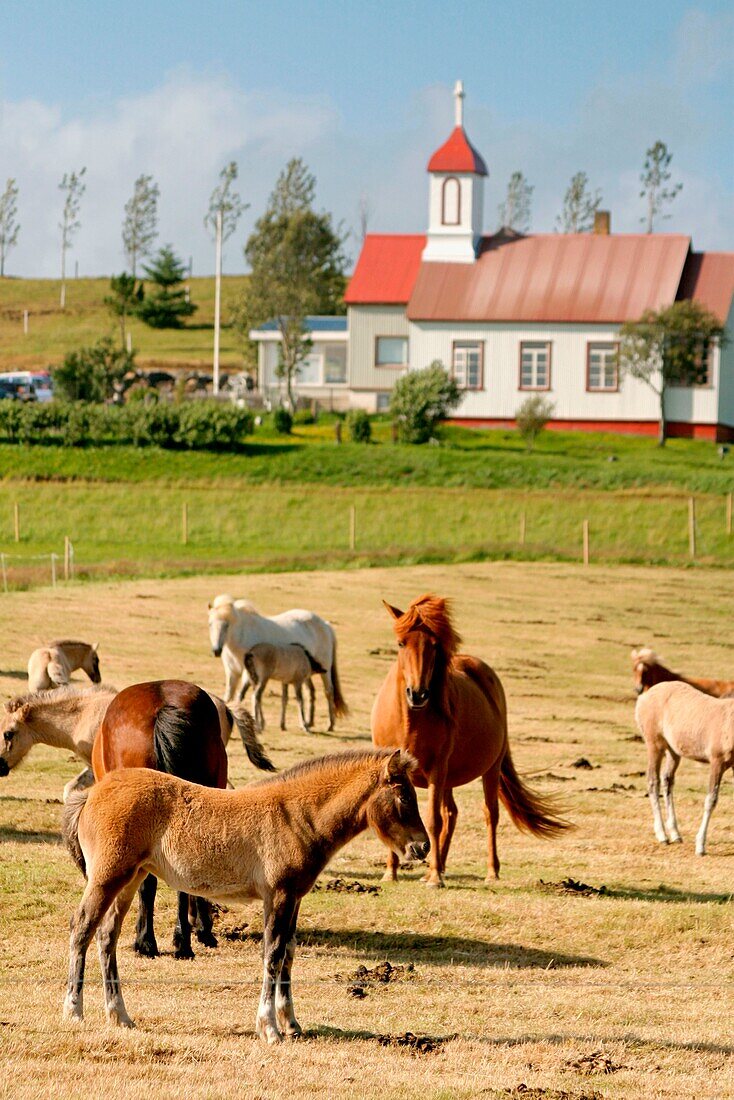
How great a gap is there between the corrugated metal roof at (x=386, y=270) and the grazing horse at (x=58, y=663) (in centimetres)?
5398

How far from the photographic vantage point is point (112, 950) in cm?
808

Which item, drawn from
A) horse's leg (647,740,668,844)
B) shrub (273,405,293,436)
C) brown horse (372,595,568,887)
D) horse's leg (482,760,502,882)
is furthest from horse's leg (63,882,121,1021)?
shrub (273,405,293,436)

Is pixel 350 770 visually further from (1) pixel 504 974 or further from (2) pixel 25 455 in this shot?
(2) pixel 25 455

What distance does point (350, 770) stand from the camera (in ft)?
26.5

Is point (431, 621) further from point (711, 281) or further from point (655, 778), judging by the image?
point (711, 281)

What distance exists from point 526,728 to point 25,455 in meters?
35.4

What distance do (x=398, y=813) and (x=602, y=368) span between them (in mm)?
60477

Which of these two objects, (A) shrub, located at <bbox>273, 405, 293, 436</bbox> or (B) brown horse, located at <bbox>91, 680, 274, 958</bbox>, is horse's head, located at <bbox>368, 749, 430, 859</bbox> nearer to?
→ (B) brown horse, located at <bbox>91, 680, 274, 958</bbox>

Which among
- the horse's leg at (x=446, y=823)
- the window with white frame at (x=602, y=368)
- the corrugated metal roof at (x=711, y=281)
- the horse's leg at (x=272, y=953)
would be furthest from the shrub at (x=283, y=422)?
the horse's leg at (x=272, y=953)

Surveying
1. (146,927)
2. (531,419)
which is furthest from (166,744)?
(531,419)

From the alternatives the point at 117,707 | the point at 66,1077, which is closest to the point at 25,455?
the point at 117,707

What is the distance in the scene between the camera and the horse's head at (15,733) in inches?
488

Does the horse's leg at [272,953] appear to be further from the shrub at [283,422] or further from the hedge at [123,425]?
the shrub at [283,422]

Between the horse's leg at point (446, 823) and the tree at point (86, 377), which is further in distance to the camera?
the tree at point (86, 377)
